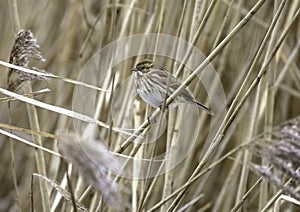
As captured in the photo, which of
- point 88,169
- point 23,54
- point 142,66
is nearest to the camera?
point 88,169

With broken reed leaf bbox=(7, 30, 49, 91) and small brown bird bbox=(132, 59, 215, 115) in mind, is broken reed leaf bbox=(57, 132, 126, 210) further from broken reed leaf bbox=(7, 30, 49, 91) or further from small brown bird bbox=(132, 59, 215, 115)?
small brown bird bbox=(132, 59, 215, 115)

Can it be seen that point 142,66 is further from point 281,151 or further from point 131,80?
point 281,151

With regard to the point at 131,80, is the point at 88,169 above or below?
below

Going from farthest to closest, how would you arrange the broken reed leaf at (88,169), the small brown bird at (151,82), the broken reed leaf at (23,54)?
1. the small brown bird at (151,82)
2. the broken reed leaf at (23,54)
3. the broken reed leaf at (88,169)

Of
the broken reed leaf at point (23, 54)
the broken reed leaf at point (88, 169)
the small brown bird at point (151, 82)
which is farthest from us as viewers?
the small brown bird at point (151, 82)

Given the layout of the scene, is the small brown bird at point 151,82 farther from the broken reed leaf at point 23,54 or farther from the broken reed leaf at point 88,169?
the broken reed leaf at point 88,169

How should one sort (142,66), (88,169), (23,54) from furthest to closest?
(142,66) → (23,54) → (88,169)

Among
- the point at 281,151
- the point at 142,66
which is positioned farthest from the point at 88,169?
the point at 142,66

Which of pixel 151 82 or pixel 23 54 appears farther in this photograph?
pixel 151 82

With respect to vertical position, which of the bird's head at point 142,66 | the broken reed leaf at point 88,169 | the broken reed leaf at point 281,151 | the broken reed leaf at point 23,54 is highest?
the bird's head at point 142,66

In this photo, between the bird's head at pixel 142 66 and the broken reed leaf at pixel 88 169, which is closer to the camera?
the broken reed leaf at pixel 88 169

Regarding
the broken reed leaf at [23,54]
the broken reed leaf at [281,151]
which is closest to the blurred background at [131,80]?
the broken reed leaf at [23,54]

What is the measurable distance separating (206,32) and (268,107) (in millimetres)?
604

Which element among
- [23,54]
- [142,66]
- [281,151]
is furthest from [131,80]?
[281,151]
